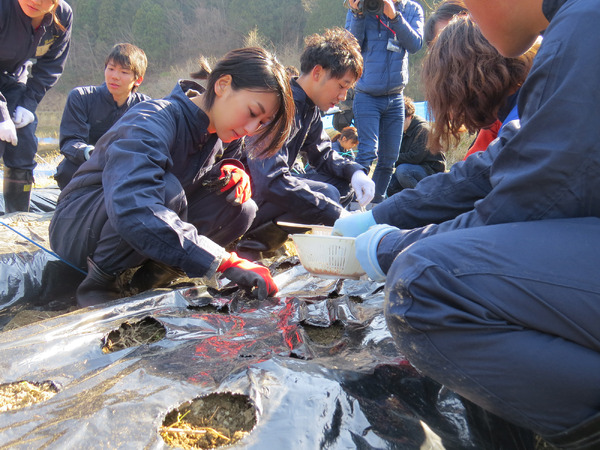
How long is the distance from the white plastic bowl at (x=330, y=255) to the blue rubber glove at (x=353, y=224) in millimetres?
228

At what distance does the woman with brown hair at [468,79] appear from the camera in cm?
154

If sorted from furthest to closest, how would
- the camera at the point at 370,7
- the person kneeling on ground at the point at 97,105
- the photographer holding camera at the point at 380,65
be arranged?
1. the photographer holding camera at the point at 380,65
2. the camera at the point at 370,7
3. the person kneeling on ground at the point at 97,105

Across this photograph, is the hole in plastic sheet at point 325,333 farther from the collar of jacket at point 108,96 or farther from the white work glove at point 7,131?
the collar of jacket at point 108,96

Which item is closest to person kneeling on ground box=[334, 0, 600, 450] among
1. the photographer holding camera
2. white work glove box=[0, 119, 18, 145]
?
the photographer holding camera

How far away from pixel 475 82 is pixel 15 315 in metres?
1.86

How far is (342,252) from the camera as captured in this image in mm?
1343

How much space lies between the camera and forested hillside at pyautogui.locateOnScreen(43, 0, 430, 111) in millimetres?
24031

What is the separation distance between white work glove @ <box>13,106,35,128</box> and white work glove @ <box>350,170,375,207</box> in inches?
84.7

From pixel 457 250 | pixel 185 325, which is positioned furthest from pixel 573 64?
pixel 185 325

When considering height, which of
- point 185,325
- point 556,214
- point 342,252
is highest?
point 556,214

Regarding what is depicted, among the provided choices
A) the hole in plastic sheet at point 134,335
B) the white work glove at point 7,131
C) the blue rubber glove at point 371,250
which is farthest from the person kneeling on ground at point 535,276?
the white work glove at point 7,131

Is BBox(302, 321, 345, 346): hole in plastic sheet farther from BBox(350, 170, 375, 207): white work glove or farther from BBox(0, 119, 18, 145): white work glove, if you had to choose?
BBox(0, 119, 18, 145): white work glove

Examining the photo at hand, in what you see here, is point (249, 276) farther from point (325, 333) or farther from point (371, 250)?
point (371, 250)

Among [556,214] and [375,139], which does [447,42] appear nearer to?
[556,214]
